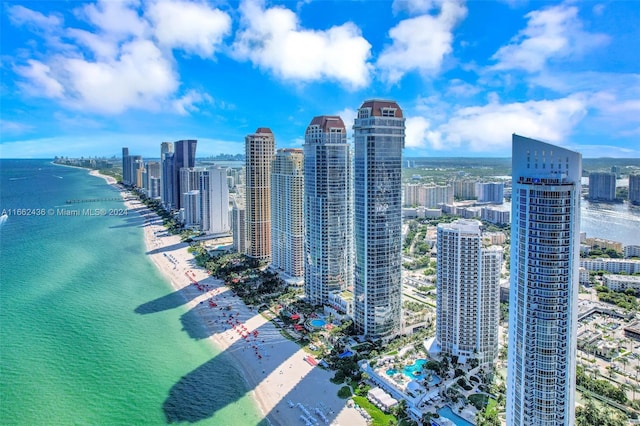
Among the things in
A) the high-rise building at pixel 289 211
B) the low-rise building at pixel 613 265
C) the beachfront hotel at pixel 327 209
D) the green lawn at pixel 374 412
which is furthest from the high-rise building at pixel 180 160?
the green lawn at pixel 374 412

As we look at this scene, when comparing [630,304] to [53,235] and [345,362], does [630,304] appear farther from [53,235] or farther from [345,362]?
[53,235]

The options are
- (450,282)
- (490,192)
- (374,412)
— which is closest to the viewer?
(374,412)

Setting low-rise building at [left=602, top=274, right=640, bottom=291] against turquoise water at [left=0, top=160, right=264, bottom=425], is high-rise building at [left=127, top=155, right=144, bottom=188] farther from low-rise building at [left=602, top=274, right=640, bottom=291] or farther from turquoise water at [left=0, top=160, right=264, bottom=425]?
low-rise building at [left=602, top=274, right=640, bottom=291]

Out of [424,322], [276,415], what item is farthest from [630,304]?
[276,415]

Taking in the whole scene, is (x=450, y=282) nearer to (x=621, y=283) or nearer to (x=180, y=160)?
(x=621, y=283)

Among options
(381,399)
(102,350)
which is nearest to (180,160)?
(102,350)

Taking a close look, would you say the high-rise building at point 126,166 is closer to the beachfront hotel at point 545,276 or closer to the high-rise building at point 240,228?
the high-rise building at point 240,228
